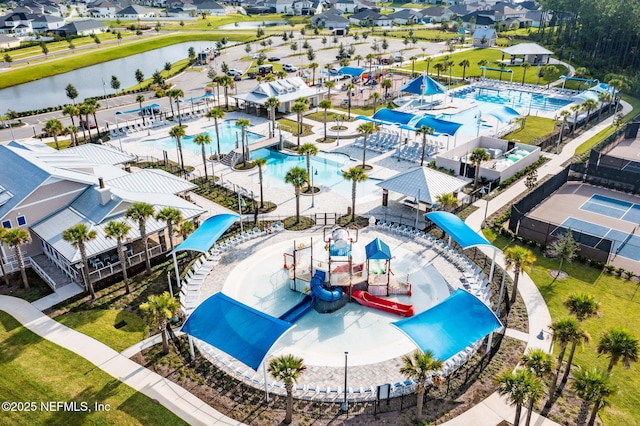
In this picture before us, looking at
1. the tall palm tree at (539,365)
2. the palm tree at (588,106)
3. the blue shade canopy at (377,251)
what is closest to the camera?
the tall palm tree at (539,365)

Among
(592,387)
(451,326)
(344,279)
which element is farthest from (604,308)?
(344,279)

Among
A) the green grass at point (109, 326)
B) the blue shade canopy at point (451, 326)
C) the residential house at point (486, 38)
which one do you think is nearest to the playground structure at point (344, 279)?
the blue shade canopy at point (451, 326)

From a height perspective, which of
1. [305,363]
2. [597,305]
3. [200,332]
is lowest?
[305,363]

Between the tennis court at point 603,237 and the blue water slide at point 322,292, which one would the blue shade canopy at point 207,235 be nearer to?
the blue water slide at point 322,292

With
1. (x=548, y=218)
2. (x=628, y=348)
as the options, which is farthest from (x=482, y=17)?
(x=628, y=348)

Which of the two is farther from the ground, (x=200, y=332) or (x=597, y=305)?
(x=597, y=305)

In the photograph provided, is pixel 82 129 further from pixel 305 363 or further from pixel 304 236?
pixel 305 363

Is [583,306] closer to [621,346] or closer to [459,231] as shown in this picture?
[621,346]
